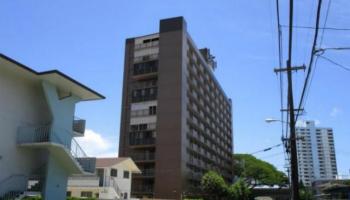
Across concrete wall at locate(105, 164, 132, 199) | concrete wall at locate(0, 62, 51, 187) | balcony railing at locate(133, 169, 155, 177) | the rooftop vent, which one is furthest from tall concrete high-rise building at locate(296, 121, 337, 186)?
the rooftop vent

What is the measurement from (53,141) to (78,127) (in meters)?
4.73

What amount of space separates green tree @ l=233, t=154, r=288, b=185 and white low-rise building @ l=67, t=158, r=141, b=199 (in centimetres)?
6048

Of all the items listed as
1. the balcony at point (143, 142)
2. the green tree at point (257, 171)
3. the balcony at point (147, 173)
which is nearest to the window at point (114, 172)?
the balcony at point (147, 173)

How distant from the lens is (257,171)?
102750 millimetres

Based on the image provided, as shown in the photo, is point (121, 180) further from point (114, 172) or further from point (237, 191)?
point (237, 191)

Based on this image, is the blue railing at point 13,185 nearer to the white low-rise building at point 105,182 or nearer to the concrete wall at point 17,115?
the concrete wall at point 17,115

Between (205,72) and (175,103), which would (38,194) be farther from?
(205,72)

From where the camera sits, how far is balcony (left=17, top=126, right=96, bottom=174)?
23717mm

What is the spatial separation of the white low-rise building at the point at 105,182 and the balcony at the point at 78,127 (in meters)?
12.6

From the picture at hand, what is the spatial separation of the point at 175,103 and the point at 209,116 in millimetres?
23058

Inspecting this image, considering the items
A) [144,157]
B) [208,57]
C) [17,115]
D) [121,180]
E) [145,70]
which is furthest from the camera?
[208,57]

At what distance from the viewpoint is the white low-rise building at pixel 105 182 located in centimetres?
4188

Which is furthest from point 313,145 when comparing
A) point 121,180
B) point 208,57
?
point 208,57

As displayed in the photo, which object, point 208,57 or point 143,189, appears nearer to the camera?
point 143,189
